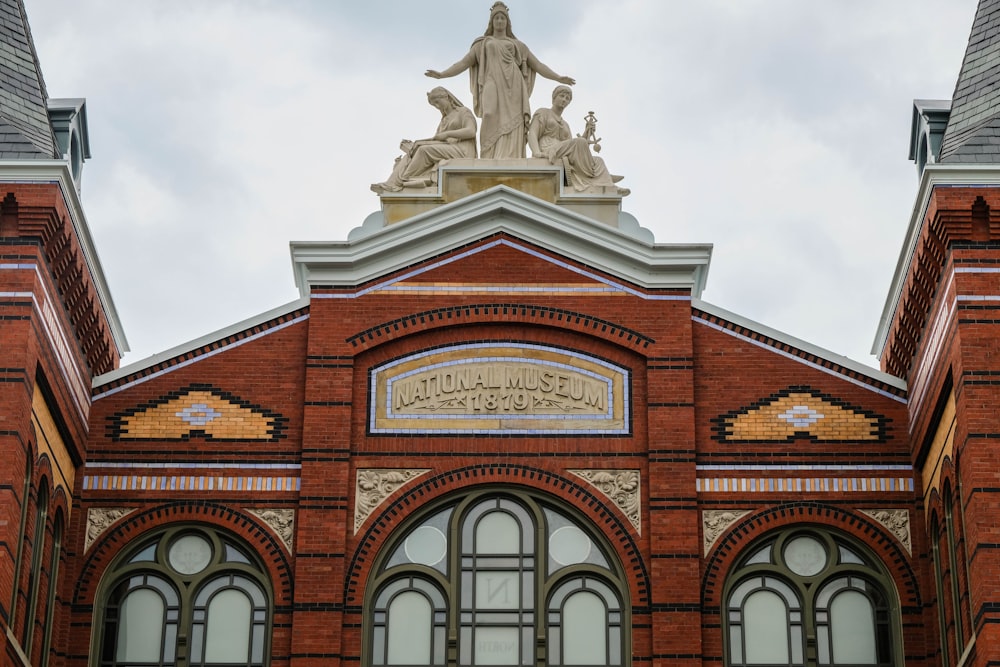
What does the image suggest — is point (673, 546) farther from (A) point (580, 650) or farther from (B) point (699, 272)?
(B) point (699, 272)

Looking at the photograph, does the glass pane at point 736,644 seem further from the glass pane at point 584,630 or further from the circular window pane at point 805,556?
the glass pane at point 584,630

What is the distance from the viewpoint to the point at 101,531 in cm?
2661

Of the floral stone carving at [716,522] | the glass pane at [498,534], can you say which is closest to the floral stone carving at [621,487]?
the floral stone carving at [716,522]

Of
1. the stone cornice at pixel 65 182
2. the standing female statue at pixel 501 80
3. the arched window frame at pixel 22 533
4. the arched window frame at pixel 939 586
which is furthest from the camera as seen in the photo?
the standing female statue at pixel 501 80

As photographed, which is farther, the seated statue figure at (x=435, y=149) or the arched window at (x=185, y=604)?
the seated statue figure at (x=435, y=149)

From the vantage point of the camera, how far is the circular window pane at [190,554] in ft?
87.0

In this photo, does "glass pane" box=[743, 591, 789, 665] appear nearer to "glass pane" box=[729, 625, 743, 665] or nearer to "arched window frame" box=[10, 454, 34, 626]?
"glass pane" box=[729, 625, 743, 665]

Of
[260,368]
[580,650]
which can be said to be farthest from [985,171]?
[260,368]

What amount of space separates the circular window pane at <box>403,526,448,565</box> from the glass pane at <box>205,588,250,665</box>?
227cm

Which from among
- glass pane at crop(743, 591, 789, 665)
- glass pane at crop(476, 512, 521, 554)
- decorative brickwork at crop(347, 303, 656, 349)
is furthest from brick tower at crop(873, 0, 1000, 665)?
glass pane at crop(476, 512, 521, 554)

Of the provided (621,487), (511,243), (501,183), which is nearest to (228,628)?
(621,487)

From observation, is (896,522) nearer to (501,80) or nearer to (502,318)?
(502,318)

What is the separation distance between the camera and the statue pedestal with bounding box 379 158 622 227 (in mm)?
28891

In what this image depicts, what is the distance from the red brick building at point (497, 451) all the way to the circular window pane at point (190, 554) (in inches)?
1.2
